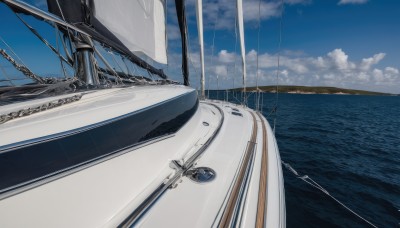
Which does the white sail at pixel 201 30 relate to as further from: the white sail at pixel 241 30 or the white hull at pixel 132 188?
the white hull at pixel 132 188

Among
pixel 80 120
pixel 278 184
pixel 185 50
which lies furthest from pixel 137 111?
pixel 185 50

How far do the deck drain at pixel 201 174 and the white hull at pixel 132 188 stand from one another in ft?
0.16

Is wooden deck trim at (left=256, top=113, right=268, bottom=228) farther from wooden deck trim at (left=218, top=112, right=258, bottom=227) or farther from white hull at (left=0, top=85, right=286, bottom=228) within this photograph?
wooden deck trim at (left=218, top=112, right=258, bottom=227)

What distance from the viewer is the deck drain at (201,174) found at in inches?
66.2

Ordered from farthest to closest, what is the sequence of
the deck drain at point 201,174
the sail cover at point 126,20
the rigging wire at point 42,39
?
the sail cover at point 126,20 → the rigging wire at point 42,39 → the deck drain at point 201,174

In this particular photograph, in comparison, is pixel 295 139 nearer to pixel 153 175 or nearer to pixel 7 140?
pixel 153 175

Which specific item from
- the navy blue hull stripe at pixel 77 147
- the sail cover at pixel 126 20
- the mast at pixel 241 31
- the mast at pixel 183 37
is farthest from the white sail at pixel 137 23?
the mast at pixel 241 31

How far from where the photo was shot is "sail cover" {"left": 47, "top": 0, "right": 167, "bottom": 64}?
2498mm

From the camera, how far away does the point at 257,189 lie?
5.78 feet

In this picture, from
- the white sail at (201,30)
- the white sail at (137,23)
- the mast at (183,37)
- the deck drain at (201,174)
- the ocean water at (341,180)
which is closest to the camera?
the deck drain at (201,174)

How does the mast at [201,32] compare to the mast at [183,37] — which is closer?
the mast at [183,37]

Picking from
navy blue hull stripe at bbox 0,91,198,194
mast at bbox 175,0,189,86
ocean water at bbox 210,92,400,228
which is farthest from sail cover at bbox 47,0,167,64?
ocean water at bbox 210,92,400,228

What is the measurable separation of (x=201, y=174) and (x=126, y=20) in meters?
2.64

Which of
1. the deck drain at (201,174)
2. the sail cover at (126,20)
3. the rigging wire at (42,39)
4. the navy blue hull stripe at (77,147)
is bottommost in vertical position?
the deck drain at (201,174)
